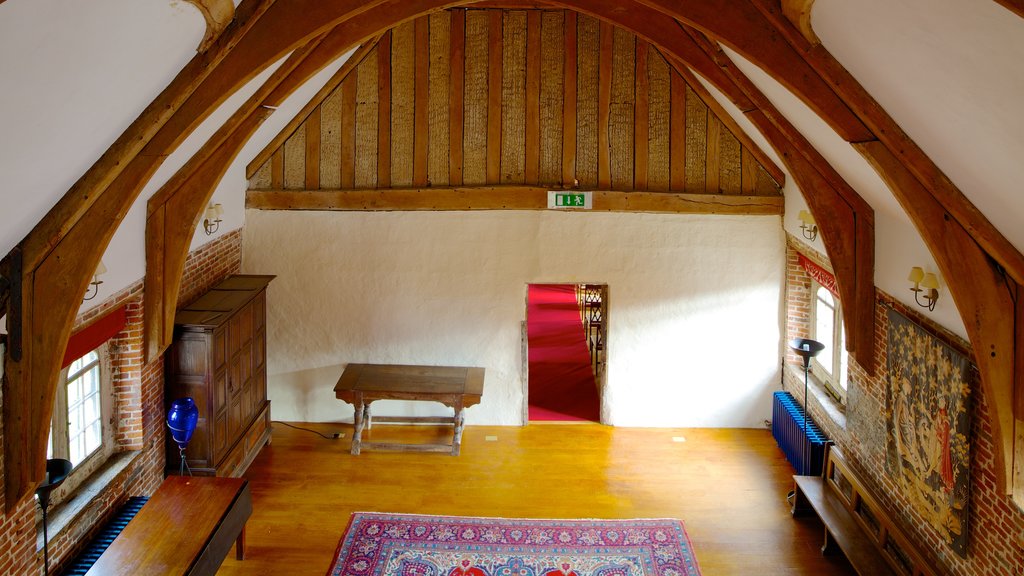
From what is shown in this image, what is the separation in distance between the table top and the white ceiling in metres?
4.75

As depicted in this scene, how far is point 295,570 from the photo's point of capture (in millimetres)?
7051

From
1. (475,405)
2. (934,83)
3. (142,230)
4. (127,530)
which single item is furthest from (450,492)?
(934,83)

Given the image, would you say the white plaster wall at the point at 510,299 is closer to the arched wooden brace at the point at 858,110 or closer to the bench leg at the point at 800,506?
the bench leg at the point at 800,506

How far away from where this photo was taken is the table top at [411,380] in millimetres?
9352

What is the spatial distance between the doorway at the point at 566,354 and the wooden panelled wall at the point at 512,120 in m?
1.66

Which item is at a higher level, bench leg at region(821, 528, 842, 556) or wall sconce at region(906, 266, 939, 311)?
wall sconce at region(906, 266, 939, 311)

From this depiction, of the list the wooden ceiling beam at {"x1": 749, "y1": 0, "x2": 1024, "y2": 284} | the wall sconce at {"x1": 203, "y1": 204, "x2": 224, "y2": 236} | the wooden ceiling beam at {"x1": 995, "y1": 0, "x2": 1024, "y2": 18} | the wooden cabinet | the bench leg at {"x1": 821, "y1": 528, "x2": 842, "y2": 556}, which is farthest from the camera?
the wall sconce at {"x1": 203, "y1": 204, "x2": 224, "y2": 236}

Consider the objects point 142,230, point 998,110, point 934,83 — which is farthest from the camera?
point 142,230

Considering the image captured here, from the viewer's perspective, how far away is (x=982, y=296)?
4.95 metres

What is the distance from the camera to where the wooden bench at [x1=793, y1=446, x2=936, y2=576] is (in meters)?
6.44

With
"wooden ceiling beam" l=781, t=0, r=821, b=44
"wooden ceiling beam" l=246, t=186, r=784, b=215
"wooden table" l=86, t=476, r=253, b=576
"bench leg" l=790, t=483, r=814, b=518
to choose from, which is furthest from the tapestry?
"wooden table" l=86, t=476, r=253, b=576

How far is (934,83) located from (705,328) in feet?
20.8

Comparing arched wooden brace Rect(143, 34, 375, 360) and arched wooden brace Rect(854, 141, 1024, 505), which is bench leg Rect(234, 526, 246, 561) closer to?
arched wooden brace Rect(143, 34, 375, 360)

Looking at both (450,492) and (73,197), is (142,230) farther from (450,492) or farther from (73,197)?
(450,492)
